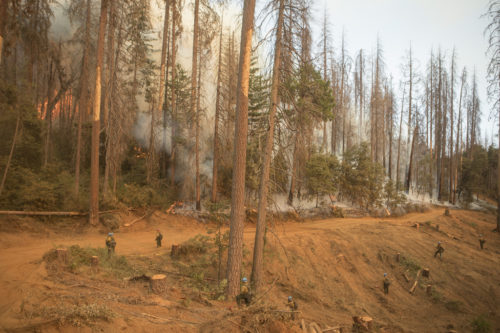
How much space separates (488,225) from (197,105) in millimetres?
26381

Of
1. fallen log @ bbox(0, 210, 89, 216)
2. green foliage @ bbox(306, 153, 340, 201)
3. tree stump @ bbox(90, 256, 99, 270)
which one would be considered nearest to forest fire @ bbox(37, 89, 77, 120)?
fallen log @ bbox(0, 210, 89, 216)

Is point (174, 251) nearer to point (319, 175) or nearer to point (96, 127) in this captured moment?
point (96, 127)

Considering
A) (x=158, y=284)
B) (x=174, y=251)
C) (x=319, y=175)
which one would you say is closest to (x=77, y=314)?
(x=158, y=284)

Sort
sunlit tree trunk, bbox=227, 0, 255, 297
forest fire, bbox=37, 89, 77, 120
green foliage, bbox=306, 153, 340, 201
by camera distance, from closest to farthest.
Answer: sunlit tree trunk, bbox=227, 0, 255, 297, forest fire, bbox=37, 89, 77, 120, green foliage, bbox=306, 153, 340, 201

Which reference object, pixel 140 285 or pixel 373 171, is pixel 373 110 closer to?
pixel 373 171

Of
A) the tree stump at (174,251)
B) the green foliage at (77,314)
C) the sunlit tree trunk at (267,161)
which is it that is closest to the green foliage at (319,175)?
the sunlit tree trunk at (267,161)

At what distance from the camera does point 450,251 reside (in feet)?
53.4

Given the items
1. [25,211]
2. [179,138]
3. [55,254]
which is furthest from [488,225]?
[25,211]

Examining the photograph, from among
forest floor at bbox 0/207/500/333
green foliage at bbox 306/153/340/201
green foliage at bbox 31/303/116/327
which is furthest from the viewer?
green foliage at bbox 306/153/340/201

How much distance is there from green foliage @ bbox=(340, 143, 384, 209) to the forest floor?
16.4 ft

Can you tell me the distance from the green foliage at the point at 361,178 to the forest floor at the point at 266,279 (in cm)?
501

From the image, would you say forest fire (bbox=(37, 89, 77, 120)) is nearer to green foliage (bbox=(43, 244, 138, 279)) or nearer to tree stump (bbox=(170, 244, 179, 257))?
green foliage (bbox=(43, 244, 138, 279))

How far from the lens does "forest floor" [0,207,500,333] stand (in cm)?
471

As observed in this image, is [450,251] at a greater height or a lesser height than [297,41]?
lesser
